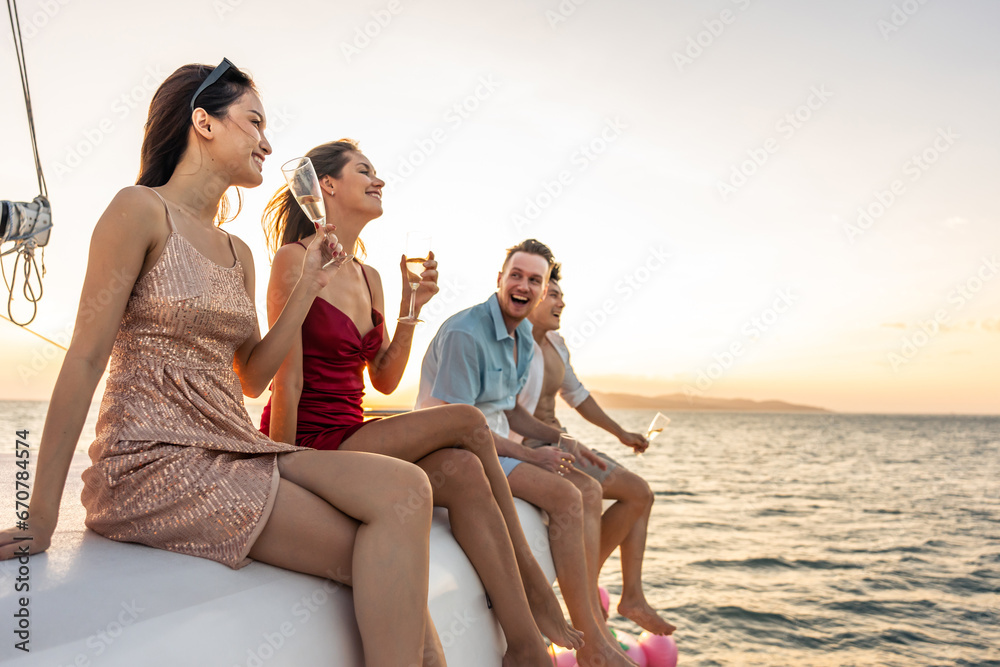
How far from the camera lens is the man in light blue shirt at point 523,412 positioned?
3.30 m

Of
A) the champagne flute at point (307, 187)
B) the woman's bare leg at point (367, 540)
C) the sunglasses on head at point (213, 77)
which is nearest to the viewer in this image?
the woman's bare leg at point (367, 540)

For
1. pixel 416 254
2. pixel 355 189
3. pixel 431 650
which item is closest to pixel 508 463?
pixel 416 254

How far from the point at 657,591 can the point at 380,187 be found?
25.7 ft

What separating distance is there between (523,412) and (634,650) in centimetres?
199

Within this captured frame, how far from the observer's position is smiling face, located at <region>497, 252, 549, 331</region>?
12.9 ft

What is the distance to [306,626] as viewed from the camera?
60.9 inches

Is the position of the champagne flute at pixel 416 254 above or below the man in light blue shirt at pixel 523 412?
above

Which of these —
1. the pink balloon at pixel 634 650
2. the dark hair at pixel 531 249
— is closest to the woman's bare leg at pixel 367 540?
the dark hair at pixel 531 249

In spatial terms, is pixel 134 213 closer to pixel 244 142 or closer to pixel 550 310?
pixel 244 142

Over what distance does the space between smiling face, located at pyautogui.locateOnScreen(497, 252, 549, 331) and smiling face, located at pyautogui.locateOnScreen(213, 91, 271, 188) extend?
200 cm

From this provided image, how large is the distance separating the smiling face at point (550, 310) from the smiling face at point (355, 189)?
2.18m

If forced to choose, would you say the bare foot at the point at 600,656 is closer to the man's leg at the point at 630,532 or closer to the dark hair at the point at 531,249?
the man's leg at the point at 630,532

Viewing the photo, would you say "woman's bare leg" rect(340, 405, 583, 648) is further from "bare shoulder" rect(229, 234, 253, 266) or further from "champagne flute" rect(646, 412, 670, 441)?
"champagne flute" rect(646, 412, 670, 441)

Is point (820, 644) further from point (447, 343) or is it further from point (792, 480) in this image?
point (792, 480)
